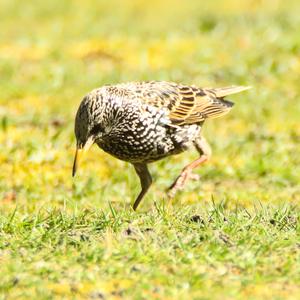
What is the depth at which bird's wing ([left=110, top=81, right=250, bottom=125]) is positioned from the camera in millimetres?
8602

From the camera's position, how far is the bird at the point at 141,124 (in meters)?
8.02

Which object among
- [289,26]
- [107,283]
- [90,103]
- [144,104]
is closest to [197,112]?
[144,104]

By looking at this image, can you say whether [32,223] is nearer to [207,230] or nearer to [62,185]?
[207,230]

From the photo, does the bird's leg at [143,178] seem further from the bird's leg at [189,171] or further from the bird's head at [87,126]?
the bird's head at [87,126]

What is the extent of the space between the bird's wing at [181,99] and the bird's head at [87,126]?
20.3 inches

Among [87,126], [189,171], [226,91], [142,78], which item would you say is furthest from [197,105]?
[142,78]

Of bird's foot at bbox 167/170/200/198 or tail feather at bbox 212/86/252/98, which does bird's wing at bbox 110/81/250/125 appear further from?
bird's foot at bbox 167/170/200/198

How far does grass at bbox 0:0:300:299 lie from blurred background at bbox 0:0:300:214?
0.09 ft

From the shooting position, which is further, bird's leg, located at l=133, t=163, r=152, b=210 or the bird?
bird's leg, located at l=133, t=163, r=152, b=210

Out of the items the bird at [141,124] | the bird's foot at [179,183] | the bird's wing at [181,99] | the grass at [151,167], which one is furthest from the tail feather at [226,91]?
the bird's foot at [179,183]

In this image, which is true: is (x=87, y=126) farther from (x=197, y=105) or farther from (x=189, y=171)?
(x=197, y=105)

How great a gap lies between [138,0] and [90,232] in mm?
16107

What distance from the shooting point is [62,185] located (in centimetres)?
1002

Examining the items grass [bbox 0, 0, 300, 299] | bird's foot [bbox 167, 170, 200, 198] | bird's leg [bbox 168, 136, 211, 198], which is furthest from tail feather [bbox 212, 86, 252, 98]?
bird's foot [bbox 167, 170, 200, 198]
